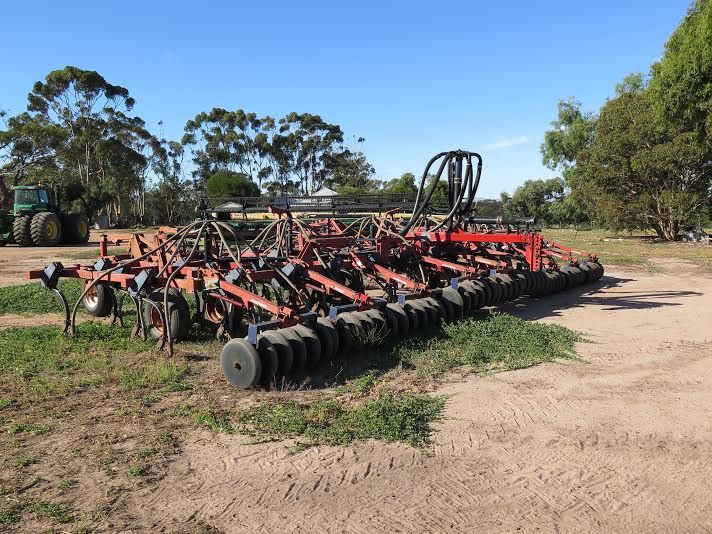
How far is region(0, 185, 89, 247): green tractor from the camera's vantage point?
845 inches

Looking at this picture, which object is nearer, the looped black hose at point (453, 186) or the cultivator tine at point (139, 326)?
the cultivator tine at point (139, 326)

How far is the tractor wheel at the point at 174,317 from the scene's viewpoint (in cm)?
644

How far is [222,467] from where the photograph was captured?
359 cm

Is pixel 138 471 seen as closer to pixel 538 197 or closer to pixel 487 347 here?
pixel 487 347

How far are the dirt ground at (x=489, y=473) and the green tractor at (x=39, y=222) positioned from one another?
20135 millimetres

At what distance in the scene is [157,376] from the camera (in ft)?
17.5

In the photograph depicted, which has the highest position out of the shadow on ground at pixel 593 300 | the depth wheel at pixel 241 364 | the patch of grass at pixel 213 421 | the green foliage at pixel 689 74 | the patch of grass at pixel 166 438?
the green foliage at pixel 689 74

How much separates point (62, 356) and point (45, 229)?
17.6m

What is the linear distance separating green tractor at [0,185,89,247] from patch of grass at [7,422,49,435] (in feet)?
64.1

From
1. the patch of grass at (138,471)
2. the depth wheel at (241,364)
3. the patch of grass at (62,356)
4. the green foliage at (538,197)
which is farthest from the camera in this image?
the green foliage at (538,197)

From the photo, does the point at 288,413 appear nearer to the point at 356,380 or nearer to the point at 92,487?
the point at 356,380

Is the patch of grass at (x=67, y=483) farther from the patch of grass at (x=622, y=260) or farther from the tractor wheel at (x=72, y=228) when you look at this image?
the tractor wheel at (x=72, y=228)

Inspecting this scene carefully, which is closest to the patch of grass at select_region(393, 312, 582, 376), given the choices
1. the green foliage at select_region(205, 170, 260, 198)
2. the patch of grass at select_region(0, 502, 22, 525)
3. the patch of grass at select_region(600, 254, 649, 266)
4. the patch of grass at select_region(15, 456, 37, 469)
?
the patch of grass at select_region(15, 456, 37, 469)

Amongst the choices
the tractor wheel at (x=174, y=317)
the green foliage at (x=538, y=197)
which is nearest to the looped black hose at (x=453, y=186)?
the tractor wheel at (x=174, y=317)
